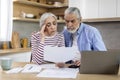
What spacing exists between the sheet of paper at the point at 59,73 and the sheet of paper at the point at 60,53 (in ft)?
0.59

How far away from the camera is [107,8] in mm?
3842

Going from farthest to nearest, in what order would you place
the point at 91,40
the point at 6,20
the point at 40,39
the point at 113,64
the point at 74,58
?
the point at 6,20, the point at 91,40, the point at 40,39, the point at 74,58, the point at 113,64

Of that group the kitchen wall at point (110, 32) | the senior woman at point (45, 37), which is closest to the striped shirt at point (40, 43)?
the senior woman at point (45, 37)

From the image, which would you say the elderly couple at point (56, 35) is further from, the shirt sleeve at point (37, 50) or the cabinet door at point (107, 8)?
the cabinet door at point (107, 8)

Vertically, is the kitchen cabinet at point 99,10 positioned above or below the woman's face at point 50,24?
above

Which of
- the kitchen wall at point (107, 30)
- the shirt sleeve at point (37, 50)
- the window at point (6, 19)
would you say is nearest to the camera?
the shirt sleeve at point (37, 50)

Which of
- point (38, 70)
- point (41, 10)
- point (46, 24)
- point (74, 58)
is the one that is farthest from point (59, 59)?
point (41, 10)

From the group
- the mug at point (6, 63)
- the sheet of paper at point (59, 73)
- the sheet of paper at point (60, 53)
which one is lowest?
the sheet of paper at point (59, 73)

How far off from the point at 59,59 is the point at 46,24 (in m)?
0.45

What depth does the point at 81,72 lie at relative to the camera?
170 centimetres

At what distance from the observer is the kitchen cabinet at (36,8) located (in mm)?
3989

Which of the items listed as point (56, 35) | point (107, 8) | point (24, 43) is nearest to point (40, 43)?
point (56, 35)

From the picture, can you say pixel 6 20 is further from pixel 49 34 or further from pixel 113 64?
pixel 113 64

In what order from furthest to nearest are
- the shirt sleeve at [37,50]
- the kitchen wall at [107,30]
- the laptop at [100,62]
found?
the kitchen wall at [107,30] < the shirt sleeve at [37,50] < the laptop at [100,62]
